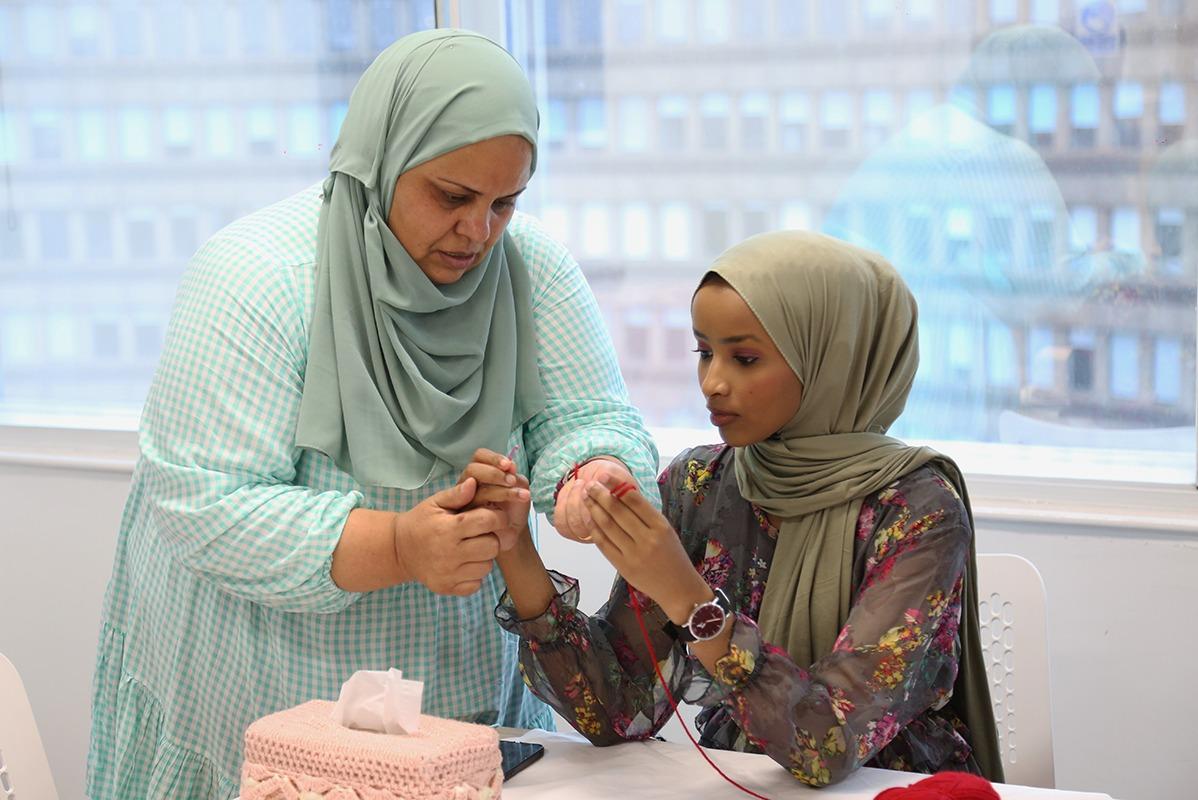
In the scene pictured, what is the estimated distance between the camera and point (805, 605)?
168 centimetres

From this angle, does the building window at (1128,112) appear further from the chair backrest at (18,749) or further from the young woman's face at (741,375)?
the chair backrest at (18,749)

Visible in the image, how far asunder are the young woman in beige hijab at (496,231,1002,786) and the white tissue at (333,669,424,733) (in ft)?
1.19

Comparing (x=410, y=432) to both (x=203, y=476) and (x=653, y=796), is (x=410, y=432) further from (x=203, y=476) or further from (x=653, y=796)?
(x=653, y=796)

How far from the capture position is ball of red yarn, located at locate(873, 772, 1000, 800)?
1234 mm

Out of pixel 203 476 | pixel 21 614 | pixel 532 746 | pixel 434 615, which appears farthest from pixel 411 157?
pixel 21 614

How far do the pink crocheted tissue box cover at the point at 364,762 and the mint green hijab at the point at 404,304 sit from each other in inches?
16.6

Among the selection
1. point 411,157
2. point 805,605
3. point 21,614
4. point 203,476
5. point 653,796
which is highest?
point 411,157

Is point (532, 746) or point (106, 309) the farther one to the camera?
point (106, 309)

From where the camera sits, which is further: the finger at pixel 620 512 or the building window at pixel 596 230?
the building window at pixel 596 230

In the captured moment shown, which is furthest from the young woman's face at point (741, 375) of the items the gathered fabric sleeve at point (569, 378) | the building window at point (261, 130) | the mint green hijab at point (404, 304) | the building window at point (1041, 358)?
the building window at point (261, 130)

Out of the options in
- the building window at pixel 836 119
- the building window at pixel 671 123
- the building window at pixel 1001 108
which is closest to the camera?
the building window at pixel 1001 108

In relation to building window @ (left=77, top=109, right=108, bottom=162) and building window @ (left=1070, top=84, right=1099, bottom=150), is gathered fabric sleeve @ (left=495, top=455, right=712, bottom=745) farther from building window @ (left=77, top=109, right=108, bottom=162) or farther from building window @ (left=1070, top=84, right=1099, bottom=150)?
building window @ (left=77, top=109, right=108, bottom=162)

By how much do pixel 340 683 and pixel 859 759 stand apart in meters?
0.64

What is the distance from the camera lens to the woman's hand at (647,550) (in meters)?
1.47
